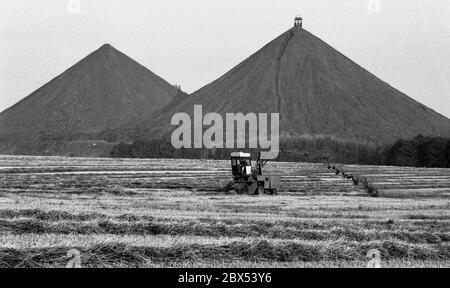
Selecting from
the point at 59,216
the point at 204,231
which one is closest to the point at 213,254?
the point at 204,231

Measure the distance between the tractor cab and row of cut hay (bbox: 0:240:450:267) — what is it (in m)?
28.8

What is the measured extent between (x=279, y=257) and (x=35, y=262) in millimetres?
4788

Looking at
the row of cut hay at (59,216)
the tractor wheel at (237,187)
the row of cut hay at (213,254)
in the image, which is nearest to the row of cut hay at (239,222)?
the row of cut hay at (59,216)

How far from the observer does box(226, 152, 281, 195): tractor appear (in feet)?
152

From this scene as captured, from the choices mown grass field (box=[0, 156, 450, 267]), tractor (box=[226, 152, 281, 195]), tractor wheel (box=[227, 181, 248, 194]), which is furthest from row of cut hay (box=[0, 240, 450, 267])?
tractor wheel (box=[227, 181, 248, 194])

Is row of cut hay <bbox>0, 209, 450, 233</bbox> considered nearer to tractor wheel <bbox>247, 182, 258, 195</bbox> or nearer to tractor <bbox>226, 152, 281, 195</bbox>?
tractor wheel <bbox>247, 182, 258, 195</bbox>

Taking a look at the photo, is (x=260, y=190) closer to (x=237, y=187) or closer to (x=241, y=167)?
(x=237, y=187)

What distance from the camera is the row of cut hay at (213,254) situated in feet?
→ 45.0

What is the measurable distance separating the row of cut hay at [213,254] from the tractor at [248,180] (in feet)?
93.2

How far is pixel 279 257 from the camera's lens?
51.0ft

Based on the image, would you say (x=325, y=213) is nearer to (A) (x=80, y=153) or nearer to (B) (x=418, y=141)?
(B) (x=418, y=141)

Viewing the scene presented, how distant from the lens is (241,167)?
46.8 metres

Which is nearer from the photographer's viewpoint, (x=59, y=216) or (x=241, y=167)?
(x=59, y=216)

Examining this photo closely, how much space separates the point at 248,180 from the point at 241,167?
0.89 m
